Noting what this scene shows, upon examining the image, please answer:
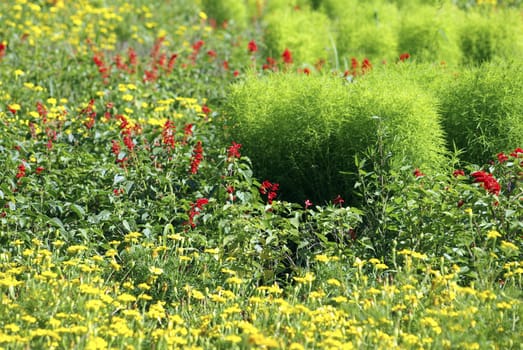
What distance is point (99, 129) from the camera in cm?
552

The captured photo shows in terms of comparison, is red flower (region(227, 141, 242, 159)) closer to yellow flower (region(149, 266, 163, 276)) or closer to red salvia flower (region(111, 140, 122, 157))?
red salvia flower (region(111, 140, 122, 157))

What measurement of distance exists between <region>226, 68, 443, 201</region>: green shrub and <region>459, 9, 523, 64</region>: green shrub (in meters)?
2.65

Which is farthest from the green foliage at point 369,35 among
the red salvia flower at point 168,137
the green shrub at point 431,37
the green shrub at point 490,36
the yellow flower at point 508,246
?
the yellow flower at point 508,246

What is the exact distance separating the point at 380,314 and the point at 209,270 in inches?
42.9

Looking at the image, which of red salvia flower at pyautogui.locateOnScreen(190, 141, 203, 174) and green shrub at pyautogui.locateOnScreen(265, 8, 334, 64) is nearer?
red salvia flower at pyautogui.locateOnScreen(190, 141, 203, 174)

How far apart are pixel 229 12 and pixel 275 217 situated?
721cm

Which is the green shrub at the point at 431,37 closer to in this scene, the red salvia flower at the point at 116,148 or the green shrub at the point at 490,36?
the green shrub at the point at 490,36

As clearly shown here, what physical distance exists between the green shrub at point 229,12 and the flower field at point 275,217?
4328 millimetres

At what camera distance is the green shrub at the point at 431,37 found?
Answer: 7.53m

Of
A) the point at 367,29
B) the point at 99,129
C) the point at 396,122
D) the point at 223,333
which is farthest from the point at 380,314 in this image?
the point at 367,29

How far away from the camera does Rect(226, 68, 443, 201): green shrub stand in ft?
15.9

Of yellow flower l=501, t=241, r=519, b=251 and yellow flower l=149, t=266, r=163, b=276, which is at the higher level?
yellow flower l=501, t=241, r=519, b=251

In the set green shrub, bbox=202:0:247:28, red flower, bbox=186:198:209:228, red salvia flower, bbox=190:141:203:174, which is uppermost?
red salvia flower, bbox=190:141:203:174

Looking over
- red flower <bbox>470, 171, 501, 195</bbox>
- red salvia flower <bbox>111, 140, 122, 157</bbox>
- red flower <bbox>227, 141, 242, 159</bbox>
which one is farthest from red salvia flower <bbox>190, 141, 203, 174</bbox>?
red flower <bbox>470, 171, 501, 195</bbox>
